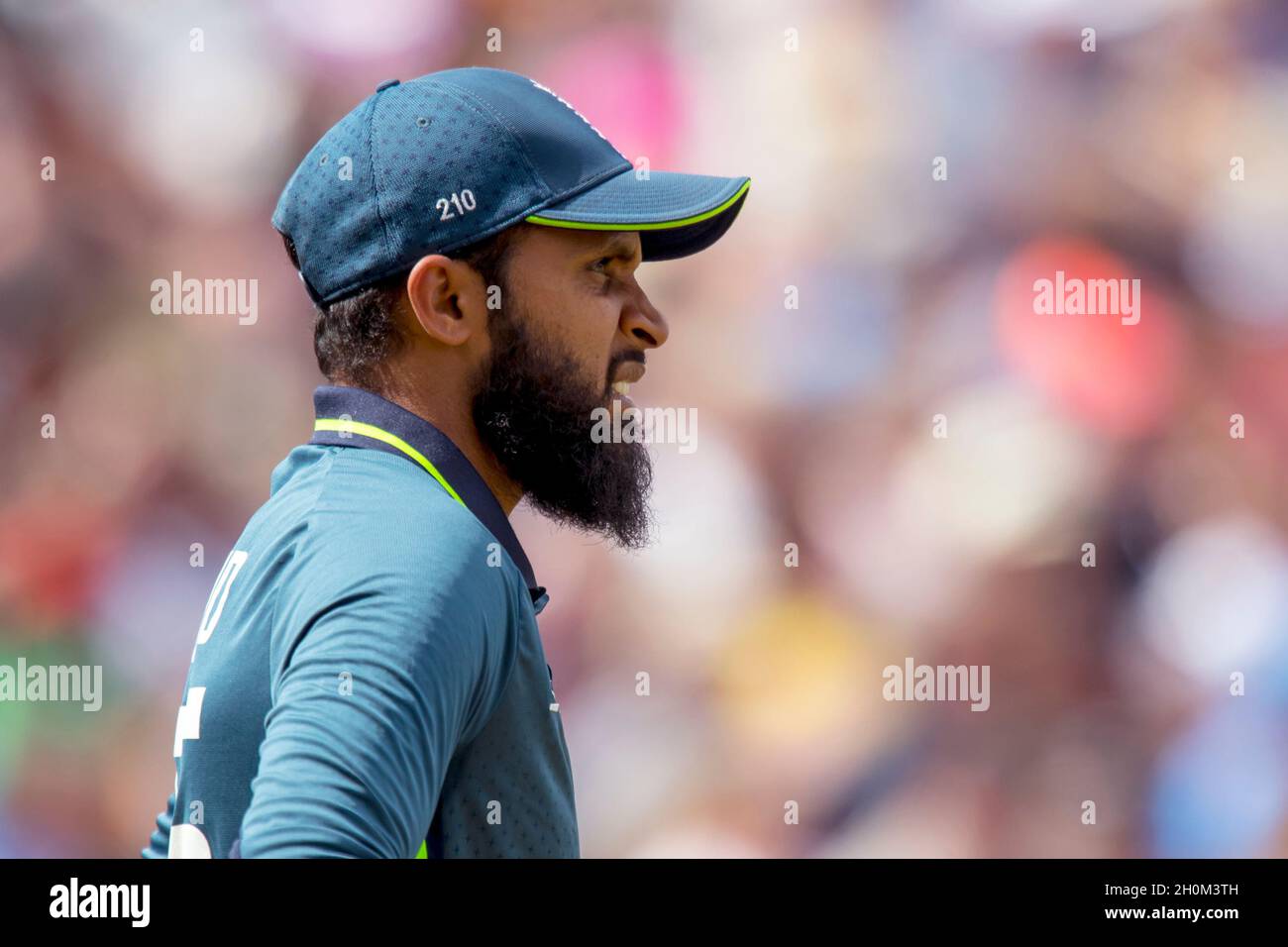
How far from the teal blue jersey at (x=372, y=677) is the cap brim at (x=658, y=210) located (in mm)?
274

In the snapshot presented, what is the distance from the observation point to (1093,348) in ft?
11.5

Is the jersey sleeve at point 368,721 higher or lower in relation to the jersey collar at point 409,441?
lower

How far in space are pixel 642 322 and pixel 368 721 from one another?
25.8 inches

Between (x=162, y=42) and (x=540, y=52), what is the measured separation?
1.02 m

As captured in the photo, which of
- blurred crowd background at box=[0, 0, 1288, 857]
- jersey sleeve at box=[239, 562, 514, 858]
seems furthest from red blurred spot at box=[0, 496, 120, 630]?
jersey sleeve at box=[239, 562, 514, 858]

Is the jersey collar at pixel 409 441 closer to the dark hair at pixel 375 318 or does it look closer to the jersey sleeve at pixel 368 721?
the dark hair at pixel 375 318

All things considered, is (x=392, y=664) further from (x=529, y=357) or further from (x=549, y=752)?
(x=529, y=357)

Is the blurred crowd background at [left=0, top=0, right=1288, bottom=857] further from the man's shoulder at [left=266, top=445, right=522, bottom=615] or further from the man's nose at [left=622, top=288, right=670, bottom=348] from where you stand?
the man's shoulder at [left=266, top=445, right=522, bottom=615]

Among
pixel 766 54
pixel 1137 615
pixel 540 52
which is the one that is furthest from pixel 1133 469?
pixel 540 52

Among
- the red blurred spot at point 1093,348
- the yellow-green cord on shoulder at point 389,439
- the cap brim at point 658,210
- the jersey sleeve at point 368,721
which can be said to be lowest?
the jersey sleeve at point 368,721

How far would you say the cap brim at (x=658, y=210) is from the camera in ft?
4.46

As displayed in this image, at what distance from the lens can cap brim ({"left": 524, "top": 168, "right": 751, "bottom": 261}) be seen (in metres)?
1.36

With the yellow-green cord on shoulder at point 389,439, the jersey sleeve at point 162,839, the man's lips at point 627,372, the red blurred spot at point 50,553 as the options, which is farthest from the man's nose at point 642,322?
the red blurred spot at point 50,553

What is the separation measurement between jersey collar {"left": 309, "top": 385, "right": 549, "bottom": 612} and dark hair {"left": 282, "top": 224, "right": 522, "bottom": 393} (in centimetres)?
3
